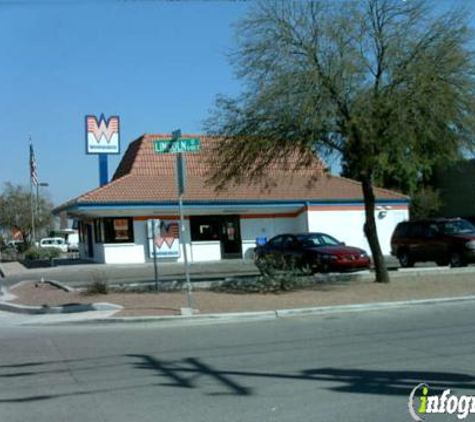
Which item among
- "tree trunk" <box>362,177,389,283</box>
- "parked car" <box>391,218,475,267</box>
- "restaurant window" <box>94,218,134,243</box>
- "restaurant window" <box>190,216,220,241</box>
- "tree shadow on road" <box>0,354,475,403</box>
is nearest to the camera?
"tree shadow on road" <box>0,354,475,403</box>

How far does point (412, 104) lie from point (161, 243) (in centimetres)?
806

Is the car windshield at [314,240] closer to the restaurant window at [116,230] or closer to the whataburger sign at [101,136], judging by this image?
the restaurant window at [116,230]

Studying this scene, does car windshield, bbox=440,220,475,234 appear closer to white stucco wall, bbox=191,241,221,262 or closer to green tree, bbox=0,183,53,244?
white stucco wall, bbox=191,241,221,262

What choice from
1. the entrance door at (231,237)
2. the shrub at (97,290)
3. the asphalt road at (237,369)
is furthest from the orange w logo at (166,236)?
the entrance door at (231,237)

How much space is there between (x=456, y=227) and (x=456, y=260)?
4.59 feet

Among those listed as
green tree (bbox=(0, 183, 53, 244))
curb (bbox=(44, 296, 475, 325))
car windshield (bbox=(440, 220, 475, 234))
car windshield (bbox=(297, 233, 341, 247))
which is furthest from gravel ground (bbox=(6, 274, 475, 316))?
green tree (bbox=(0, 183, 53, 244))

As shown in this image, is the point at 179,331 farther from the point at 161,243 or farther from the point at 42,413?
the point at 161,243

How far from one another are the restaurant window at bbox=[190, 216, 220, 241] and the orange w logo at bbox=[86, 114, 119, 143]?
291 inches

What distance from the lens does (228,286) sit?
752 inches

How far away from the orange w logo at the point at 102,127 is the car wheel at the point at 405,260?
789 inches

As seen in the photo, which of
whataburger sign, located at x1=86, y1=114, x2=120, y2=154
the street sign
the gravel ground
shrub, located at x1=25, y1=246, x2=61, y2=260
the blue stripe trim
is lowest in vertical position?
the gravel ground

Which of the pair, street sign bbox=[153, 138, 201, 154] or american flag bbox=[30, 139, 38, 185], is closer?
street sign bbox=[153, 138, 201, 154]

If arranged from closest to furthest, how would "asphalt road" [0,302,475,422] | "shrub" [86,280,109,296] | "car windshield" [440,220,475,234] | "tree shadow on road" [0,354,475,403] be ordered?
1. "asphalt road" [0,302,475,422]
2. "tree shadow on road" [0,354,475,403]
3. "shrub" [86,280,109,296]
4. "car windshield" [440,220,475,234]

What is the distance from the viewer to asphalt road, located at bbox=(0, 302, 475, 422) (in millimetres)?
6574
